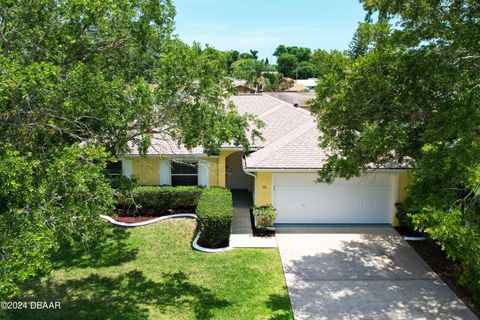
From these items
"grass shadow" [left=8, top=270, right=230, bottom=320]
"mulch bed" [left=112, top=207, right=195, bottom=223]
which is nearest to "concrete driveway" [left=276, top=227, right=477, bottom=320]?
"grass shadow" [left=8, top=270, right=230, bottom=320]

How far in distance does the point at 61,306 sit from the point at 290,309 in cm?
586

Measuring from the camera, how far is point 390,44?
10.3 metres

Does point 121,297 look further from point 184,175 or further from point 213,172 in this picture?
point 184,175

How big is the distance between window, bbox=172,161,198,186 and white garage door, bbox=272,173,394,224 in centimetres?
439

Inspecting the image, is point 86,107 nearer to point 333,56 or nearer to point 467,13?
point 333,56

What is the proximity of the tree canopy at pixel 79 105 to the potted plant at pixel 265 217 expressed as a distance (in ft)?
18.1

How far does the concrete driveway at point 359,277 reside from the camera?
1026cm

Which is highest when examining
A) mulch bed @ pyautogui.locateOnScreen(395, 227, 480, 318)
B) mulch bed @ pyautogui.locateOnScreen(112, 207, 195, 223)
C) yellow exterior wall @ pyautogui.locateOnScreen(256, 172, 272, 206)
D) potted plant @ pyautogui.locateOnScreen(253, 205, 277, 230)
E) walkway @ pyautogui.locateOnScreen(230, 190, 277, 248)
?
yellow exterior wall @ pyautogui.locateOnScreen(256, 172, 272, 206)

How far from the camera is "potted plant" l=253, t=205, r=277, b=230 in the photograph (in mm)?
15305

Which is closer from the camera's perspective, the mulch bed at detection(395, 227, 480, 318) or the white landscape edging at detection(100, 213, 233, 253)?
the mulch bed at detection(395, 227, 480, 318)

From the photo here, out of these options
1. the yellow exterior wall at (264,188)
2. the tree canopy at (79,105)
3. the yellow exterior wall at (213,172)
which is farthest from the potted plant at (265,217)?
the tree canopy at (79,105)

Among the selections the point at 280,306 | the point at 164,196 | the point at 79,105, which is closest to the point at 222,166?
the point at 164,196

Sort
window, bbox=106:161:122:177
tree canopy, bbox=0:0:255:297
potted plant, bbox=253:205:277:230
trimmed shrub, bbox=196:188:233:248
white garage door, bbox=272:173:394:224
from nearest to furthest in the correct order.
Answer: tree canopy, bbox=0:0:255:297 → trimmed shrub, bbox=196:188:233:248 → potted plant, bbox=253:205:277:230 → white garage door, bbox=272:173:394:224 → window, bbox=106:161:122:177

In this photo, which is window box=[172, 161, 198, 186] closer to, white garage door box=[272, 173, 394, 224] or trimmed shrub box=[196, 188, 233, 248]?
trimmed shrub box=[196, 188, 233, 248]
